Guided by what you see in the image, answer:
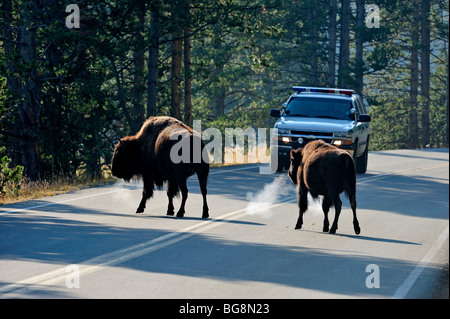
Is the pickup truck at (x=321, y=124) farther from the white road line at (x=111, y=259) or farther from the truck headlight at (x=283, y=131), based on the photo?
the white road line at (x=111, y=259)

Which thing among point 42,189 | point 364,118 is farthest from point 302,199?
point 364,118

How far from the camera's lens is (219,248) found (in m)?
11.2

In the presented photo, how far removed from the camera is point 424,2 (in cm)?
5828

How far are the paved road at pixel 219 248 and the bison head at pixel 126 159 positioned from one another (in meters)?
0.73

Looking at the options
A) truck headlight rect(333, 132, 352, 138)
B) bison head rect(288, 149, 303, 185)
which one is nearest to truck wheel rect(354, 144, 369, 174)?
truck headlight rect(333, 132, 352, 138)

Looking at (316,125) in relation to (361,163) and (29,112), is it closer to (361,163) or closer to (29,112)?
(361,163)

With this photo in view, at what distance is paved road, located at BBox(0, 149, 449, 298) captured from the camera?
28.3 ft

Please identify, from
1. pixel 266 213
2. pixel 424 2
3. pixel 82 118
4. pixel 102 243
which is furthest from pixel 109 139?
pixel 424 2

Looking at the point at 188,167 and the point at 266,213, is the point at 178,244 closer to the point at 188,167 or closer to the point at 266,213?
the point at 188,167

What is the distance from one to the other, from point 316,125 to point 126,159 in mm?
7677

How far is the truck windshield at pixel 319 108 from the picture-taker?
2244 centimetres

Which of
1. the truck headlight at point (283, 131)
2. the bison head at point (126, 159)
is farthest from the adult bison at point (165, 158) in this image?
the truck headlight at point (283, 131)

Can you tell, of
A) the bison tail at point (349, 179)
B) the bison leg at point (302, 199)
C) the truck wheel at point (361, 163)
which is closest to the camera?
the bison tail at point (349, 179)

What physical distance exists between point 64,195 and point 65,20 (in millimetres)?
7326
